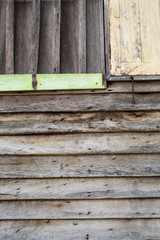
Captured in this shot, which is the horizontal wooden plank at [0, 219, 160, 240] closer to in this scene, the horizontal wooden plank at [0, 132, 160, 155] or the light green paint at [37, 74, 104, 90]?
the horizontal wooden plank at [0, 132, 160, 155]

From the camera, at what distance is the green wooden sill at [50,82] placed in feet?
5.20

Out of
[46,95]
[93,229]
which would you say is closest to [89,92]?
[46,95]

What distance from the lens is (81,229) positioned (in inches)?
60.2

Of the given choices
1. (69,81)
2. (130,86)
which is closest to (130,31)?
(130,86)

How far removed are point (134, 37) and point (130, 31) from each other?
56 millimetres

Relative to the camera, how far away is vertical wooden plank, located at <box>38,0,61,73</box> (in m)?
1.66

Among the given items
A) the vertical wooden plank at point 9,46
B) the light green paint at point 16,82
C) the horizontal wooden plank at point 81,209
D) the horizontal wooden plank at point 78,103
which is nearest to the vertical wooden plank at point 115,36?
the horizontal wooden plank at point 78,103

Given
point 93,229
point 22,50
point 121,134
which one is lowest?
point 93,229

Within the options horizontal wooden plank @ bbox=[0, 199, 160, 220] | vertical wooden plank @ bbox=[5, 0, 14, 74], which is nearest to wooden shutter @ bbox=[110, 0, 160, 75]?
vertical wooden plank @ bbox=[5, 0, 14, 74]

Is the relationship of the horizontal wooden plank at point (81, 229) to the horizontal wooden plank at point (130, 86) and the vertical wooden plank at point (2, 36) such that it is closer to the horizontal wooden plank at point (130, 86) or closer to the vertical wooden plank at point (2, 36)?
the horizontal wooden plank at point (130, 86)

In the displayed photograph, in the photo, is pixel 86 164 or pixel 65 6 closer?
pixel 86 164

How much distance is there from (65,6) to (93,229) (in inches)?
70.9

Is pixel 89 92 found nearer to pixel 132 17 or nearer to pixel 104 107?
pixel 104 107

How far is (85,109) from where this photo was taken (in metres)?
1.60
